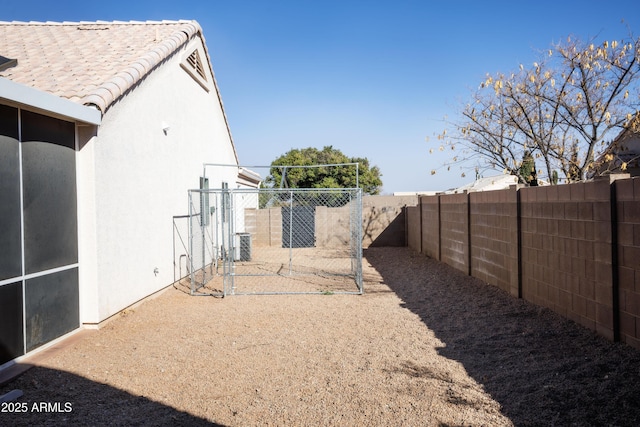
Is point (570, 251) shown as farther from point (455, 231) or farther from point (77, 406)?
point (77, 406)

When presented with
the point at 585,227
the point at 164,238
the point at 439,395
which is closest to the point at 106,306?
the point at 164,238

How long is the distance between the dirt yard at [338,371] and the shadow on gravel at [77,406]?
0.02 m

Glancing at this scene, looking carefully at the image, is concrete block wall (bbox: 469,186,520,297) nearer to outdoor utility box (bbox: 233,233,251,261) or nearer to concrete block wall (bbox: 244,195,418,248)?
outdoor utility box (bbox: 233,233,251,261)

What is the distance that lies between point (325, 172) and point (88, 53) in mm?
28894

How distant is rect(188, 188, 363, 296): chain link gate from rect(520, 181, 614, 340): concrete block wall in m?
2.94

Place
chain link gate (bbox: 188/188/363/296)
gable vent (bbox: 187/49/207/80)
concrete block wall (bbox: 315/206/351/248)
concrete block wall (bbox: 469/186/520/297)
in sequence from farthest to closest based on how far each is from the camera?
concrete block wall (bbox: 315/206/351/248) < gable vent (bbox: 187/49/207/80) < chain link gate (bbox: 188/188/363/296) < concrete block wall (bbox: 469/186/520/297)

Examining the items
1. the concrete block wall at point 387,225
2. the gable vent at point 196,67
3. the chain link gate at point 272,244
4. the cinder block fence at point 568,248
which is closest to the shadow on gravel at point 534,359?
the cinder block fence at point 568,248

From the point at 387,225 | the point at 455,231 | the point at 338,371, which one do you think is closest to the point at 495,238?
the point at 455,231

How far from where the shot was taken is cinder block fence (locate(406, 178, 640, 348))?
475cm

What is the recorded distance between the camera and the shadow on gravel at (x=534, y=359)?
144 inches

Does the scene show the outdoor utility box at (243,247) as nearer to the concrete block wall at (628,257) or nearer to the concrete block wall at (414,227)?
the concrete block wall at (414,227)

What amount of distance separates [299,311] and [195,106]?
6074mm

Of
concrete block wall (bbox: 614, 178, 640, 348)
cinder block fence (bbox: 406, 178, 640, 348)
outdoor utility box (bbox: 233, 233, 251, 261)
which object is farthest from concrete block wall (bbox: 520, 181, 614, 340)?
outdoor utility box (bbox: 233, 233, 251, 261)

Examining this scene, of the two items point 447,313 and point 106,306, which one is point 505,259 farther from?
point 106,306
